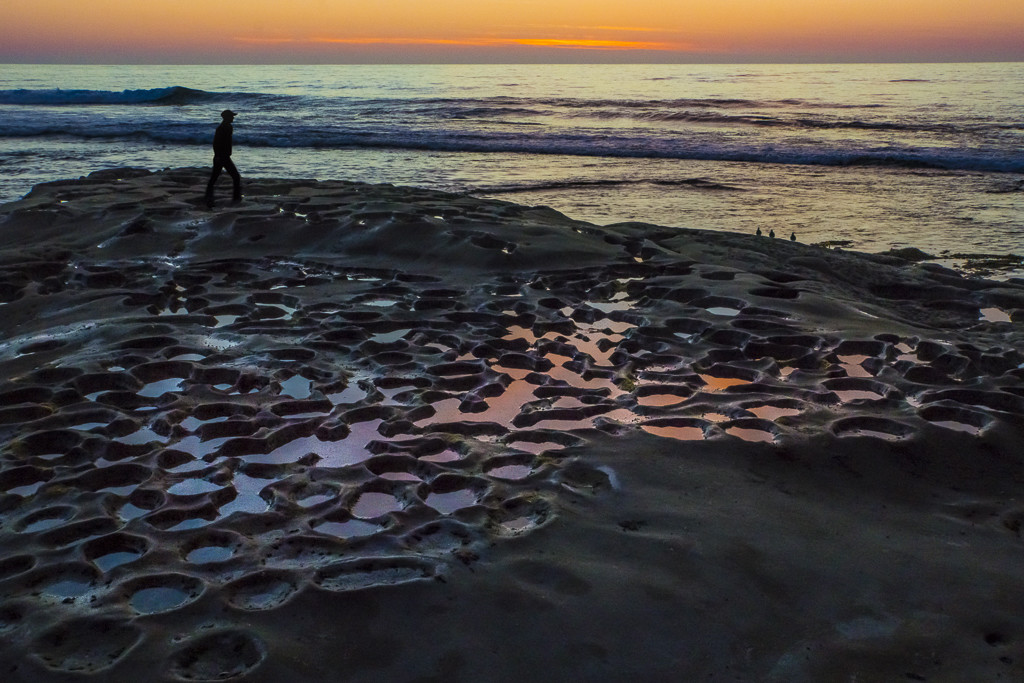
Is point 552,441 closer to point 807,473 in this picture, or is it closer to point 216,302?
point 807,473

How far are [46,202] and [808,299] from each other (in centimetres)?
931

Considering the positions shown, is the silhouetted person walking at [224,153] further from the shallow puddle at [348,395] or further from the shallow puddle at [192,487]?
the shallow puddle at [192,487]

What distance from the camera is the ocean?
13.3 meters

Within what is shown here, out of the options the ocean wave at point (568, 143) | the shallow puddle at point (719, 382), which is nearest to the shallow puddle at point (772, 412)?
the shallow puddle at point (719, 382)

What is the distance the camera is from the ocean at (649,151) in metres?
13.3

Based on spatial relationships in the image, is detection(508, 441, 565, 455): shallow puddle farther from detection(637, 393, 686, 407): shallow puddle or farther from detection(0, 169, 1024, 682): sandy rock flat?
detection(637, 393, 686, 407): shallow puddle

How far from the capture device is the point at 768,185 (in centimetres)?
1688

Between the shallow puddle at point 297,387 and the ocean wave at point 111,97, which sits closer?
the shallow puddle at point 297,387

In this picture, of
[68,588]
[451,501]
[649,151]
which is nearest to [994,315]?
[451,501]

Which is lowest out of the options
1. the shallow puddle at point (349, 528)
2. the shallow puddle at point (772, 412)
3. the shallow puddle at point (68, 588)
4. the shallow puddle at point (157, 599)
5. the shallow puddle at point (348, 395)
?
the shallow puddle at point (157, 599)

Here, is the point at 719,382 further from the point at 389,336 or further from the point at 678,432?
the point at 389,336

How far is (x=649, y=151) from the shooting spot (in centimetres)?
2255

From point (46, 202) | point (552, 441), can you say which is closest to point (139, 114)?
point (46, 202)

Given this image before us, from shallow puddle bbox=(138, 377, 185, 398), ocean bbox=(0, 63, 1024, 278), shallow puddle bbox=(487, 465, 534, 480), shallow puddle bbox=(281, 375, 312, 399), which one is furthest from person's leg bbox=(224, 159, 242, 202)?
shallow puddle bbox=(487, 465, 534, 480)
